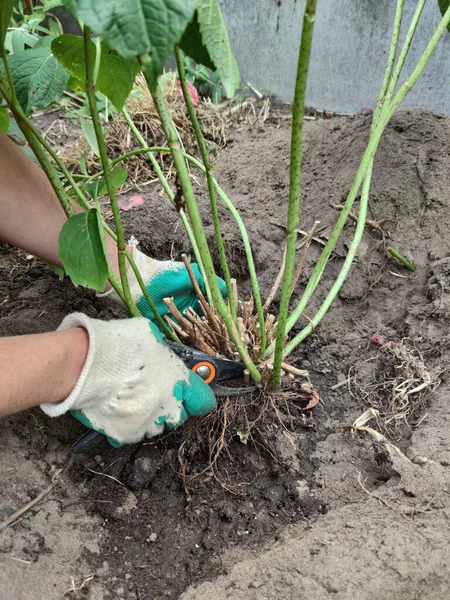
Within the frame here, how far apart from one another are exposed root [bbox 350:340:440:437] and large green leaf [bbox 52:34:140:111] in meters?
0.79

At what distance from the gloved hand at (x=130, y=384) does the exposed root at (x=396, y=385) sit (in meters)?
0.40

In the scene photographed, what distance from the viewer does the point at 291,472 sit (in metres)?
1.13

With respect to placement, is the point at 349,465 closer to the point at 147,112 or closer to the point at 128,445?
the point at 128,445

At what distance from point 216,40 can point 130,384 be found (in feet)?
2.09

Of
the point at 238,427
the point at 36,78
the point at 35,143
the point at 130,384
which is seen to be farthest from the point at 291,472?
the point at 36,78

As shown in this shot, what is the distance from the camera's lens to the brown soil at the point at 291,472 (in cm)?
87

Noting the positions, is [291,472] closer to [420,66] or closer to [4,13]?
[420,66]

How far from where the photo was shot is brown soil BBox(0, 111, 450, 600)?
0.87 meters

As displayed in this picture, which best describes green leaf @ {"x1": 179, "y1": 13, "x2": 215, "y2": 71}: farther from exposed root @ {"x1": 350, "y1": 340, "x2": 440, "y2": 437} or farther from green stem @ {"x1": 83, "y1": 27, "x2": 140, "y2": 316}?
exposed root @ {"x1": 350, "y1": 340, "x2": 440, "y2": 437}

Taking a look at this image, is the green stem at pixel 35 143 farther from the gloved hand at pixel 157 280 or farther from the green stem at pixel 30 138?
the gloved hand at pixel 157 280

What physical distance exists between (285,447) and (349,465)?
14 centimetres

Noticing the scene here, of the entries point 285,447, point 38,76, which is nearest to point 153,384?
point 285,447

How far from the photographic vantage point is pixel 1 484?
1061 mm

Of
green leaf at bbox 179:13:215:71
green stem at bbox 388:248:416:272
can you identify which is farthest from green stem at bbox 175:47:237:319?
green stem at bbox 388:248:416:272
